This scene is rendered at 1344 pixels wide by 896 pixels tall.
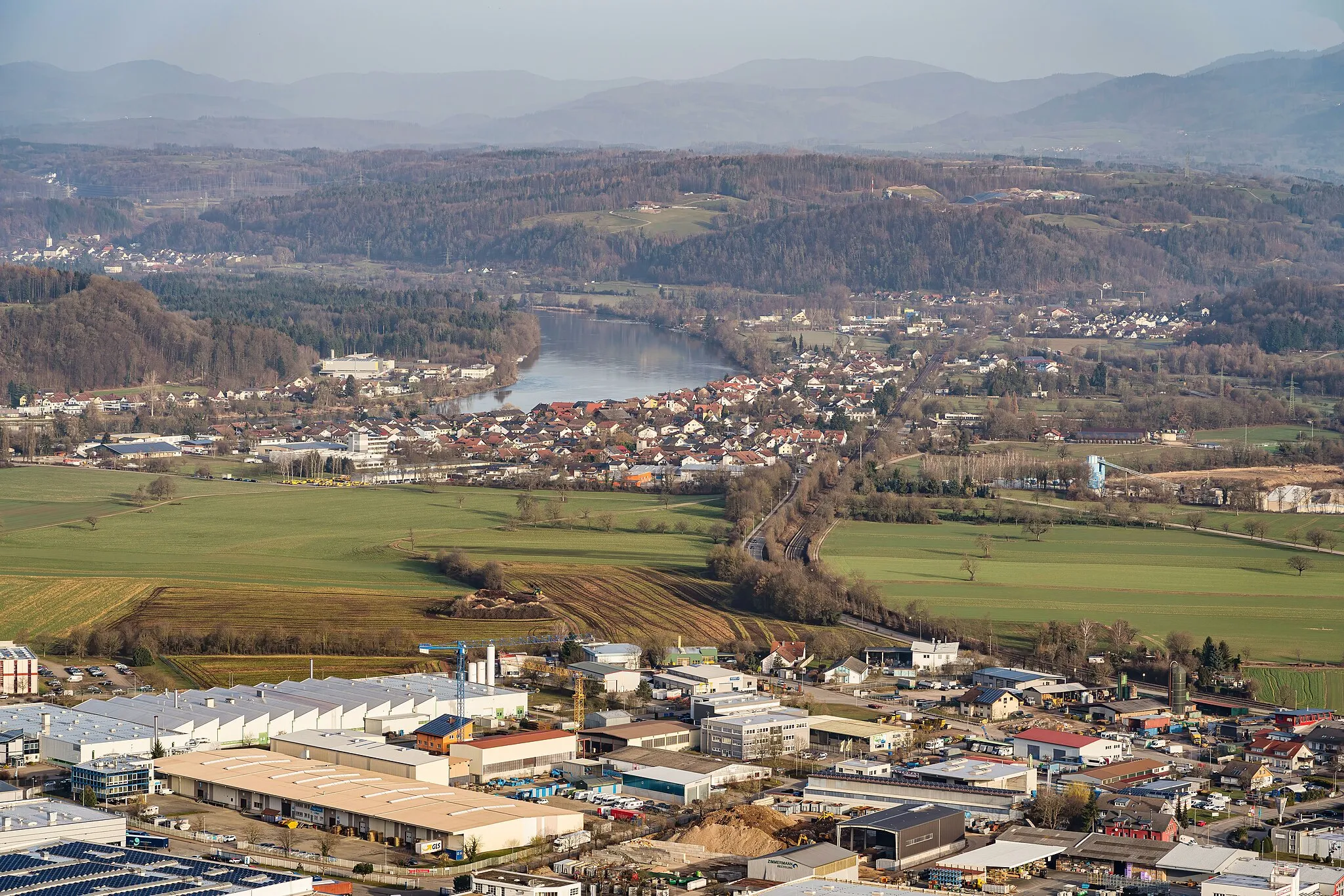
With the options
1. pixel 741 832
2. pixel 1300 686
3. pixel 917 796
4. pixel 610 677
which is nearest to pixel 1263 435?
pixel 1300 686

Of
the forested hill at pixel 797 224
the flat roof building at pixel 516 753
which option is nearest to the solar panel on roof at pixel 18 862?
the flat roof building at pixel 516 753

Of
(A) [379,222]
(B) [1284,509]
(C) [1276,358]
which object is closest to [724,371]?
(C) [1276,358]

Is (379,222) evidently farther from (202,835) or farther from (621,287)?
(202,835)

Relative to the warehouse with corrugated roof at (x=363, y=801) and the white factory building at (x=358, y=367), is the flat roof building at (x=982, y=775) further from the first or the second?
the white factory building at (x=358, y=367)

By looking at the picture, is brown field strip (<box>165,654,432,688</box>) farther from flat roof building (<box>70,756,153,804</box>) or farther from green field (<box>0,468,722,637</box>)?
flat roof building (<box>70,756,153,804</box>)

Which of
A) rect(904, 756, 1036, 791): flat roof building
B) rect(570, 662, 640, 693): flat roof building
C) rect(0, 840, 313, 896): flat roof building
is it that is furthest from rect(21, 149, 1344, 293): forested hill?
rect(0, 840, 313, 896): flat roof building

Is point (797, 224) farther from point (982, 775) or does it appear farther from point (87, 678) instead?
point (982, 775)
